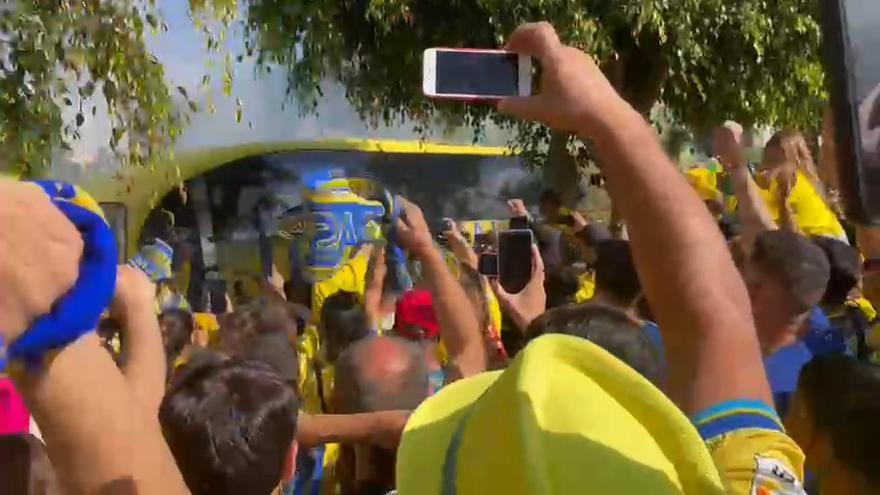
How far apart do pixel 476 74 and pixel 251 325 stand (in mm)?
2090

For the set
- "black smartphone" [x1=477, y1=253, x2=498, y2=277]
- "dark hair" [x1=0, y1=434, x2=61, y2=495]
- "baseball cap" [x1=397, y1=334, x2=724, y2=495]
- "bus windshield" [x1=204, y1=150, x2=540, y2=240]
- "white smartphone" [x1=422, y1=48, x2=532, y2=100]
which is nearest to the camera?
"baseball cap" [x1=397, y1=334, x2=724, y2=495]

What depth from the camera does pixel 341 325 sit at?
3.60 metres

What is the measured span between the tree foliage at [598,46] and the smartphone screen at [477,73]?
25.0 feet

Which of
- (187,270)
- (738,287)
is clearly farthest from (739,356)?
(187,270)

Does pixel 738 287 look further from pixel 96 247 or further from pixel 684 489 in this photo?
pixel 96 247

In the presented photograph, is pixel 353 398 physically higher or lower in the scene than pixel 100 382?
lower

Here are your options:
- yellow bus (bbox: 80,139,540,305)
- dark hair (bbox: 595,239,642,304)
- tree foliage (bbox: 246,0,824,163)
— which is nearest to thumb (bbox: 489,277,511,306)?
dark hair (bbox: 595,239,642,304)

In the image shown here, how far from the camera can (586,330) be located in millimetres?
2021

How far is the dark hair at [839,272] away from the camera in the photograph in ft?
10.5

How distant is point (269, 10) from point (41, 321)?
9.42m

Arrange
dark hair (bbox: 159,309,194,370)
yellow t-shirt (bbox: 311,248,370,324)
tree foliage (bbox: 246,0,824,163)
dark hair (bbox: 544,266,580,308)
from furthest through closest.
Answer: tree foliage (bbox: 246,0,824,163)
yellow t-shirt (bbox: 311,248,370,324)
dark hair (bbox: 544,266,580,308)
dark hair (bbox: 159,309,194,370)

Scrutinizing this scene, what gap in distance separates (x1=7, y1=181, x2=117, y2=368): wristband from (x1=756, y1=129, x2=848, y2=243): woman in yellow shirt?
11.3 ft

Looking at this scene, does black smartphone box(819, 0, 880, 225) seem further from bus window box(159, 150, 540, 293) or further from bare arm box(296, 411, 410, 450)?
bus window box(159, 150, 540, 293)

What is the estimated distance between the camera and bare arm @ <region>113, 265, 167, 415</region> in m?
1.80
